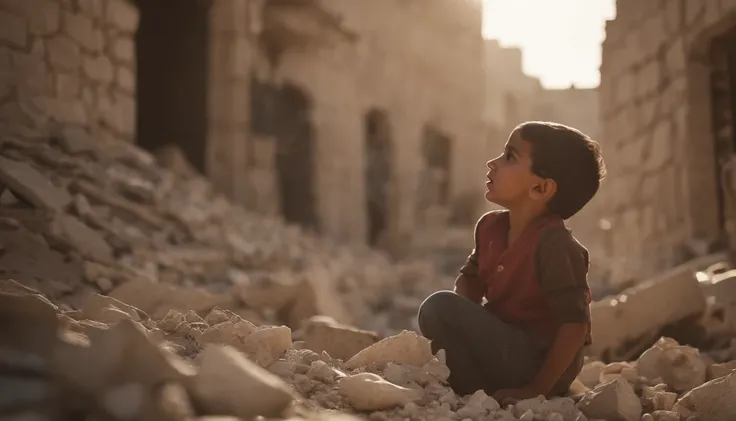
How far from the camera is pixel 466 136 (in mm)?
18578

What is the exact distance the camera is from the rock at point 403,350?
2.47 meters

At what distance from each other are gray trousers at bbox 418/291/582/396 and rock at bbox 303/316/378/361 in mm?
546

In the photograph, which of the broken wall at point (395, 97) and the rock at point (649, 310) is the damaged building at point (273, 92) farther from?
the rock at point (649, 310)

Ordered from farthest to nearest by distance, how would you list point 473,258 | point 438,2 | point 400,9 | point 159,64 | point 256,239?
1. point 438,2
2. point 400,9
3. point 159,64
4. point 256,239
5. point 473,258

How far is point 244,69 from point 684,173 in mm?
5902

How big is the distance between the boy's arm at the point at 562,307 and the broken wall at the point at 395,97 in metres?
9.26

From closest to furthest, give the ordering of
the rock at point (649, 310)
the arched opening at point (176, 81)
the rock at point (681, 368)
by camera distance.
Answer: the rock at point (681, 368) → the rock at point (649, 310) → the arched opening at point (176, 81)

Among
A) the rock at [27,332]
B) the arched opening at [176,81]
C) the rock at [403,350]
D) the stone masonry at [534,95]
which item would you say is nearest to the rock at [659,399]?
the rock at [403,350]

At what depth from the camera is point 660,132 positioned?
228 inches

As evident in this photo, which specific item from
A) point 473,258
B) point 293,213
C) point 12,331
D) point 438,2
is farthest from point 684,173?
point 438,2

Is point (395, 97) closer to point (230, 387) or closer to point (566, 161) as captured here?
point (566, 161)

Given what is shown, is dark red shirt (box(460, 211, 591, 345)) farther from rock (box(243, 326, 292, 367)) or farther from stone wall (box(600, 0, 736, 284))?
stone wall (box(600, 0, 736, 284))

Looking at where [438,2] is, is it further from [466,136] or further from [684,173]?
[684,173]

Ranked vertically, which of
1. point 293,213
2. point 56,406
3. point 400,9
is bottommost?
point 293,213
